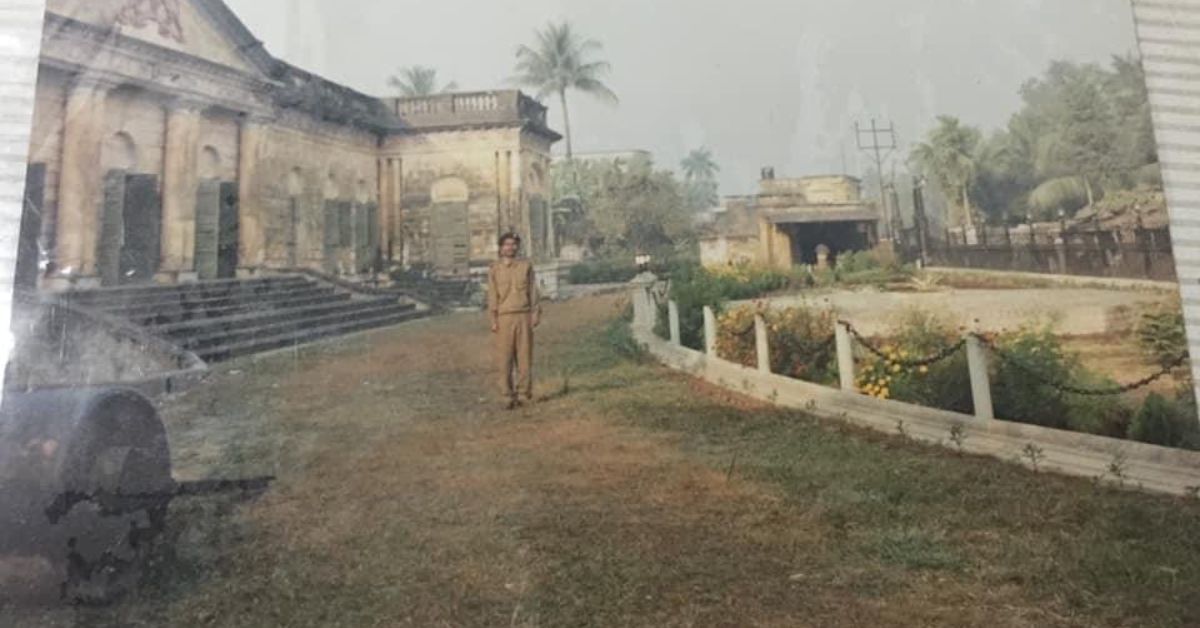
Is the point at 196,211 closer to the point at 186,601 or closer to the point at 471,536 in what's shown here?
the point at 186,601

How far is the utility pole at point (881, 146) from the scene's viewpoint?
3.38 m

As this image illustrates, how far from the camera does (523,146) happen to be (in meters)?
3.65

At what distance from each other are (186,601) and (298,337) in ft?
4.22

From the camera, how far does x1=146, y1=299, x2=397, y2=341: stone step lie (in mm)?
2594

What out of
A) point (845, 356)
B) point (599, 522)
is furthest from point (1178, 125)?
point (599, 522)

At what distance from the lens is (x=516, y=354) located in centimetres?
320

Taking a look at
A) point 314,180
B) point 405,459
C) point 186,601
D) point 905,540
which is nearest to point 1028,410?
point 905,540

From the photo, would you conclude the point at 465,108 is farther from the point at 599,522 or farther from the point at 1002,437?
the point at 1002,437

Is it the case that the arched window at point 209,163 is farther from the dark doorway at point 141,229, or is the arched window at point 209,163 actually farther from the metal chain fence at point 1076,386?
the metal chain fence at point 1076,386

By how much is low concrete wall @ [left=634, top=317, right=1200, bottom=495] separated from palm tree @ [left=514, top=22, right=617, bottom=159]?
5.87 feet

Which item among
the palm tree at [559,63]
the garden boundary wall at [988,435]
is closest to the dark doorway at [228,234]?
the palm tree at [559,63]

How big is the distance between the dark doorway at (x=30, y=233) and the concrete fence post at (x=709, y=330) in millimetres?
3117

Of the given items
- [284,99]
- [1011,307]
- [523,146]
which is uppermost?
[284,99]

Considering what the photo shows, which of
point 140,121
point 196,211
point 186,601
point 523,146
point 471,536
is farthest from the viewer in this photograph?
point 523,146
